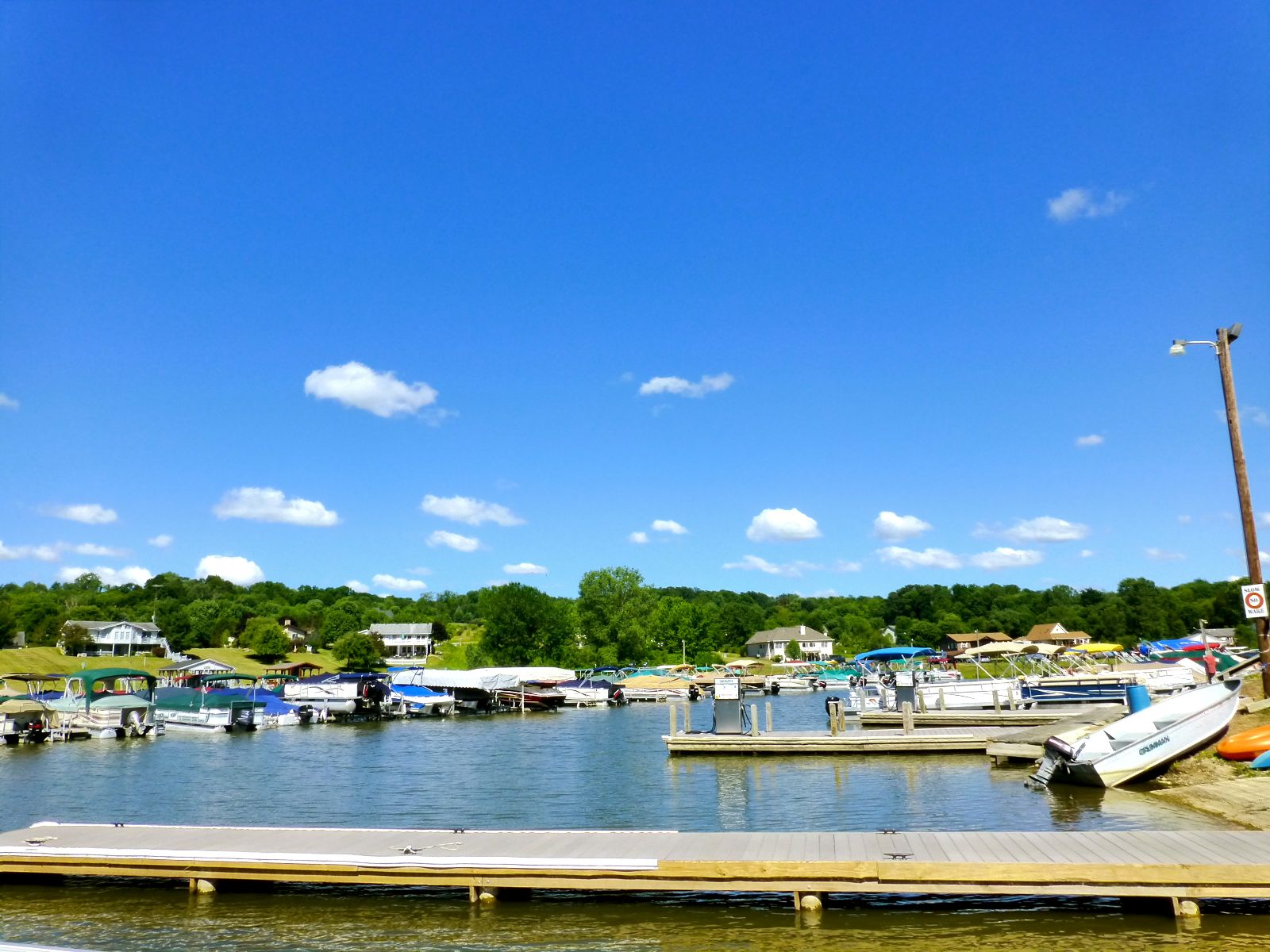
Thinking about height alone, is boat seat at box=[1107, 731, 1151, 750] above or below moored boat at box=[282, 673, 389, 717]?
above

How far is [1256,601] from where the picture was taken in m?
19.3

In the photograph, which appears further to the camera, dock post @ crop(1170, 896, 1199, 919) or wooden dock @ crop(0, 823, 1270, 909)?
wooden dock @ crop(0, 823, 1270, 909)

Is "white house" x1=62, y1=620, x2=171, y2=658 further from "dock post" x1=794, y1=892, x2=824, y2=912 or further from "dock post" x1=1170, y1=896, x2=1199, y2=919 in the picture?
"dock post" x1=1170, y1=896, x2=1199, y2=919

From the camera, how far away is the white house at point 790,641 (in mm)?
158750

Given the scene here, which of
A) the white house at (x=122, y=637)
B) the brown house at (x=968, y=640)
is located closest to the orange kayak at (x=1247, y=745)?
the brown house at (x=968, y=640)

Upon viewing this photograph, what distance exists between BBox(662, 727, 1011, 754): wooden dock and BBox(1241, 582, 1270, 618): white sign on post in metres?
12.3

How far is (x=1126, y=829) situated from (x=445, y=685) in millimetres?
60967

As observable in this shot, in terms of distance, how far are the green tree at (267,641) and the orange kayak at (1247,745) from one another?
11323cm

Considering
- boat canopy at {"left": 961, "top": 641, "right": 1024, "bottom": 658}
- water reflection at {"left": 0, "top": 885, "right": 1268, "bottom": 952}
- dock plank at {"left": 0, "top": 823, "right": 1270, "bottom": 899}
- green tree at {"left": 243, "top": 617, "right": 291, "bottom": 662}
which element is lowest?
water reflection at {"left": 0, "top": 885, "right": 1268, "bottom": 952}

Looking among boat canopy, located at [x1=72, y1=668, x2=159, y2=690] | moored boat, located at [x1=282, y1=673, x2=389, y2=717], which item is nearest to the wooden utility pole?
moored boat, located at [x1=282, y1=673, x2=389, y2=717]

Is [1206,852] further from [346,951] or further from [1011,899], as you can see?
[346,951]

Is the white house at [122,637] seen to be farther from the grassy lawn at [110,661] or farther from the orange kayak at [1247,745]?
the orange kayak at [1247,745]

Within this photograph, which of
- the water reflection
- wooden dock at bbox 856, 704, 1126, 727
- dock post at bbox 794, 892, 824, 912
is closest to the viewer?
the water reflection

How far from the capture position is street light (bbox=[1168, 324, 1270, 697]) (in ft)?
68.7
